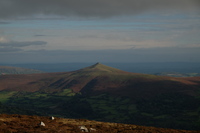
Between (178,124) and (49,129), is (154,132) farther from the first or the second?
(178,124)

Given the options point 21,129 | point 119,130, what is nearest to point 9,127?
point 21,129

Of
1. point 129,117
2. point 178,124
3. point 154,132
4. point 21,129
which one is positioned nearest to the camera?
point 21,129

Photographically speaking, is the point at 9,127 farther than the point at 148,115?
No

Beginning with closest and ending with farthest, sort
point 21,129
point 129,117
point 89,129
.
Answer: point 21,129 < point 89,129 < point 129,117

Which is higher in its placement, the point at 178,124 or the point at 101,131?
the point at 101,131

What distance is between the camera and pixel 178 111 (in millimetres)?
198625

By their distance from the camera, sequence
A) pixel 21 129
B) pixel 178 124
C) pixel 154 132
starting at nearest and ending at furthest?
pixel 21 129
pixel 154 132
pixel 178 124

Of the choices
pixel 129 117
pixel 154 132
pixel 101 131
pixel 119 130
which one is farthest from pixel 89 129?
pixel 129 117

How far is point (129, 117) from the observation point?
190 metres

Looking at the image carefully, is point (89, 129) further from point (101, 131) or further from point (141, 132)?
point (141, 132)

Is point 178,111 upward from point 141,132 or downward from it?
downward

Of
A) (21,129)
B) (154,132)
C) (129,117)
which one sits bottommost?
(129,117)

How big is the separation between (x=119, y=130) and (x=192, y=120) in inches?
5716

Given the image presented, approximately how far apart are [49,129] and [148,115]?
16908 cm
